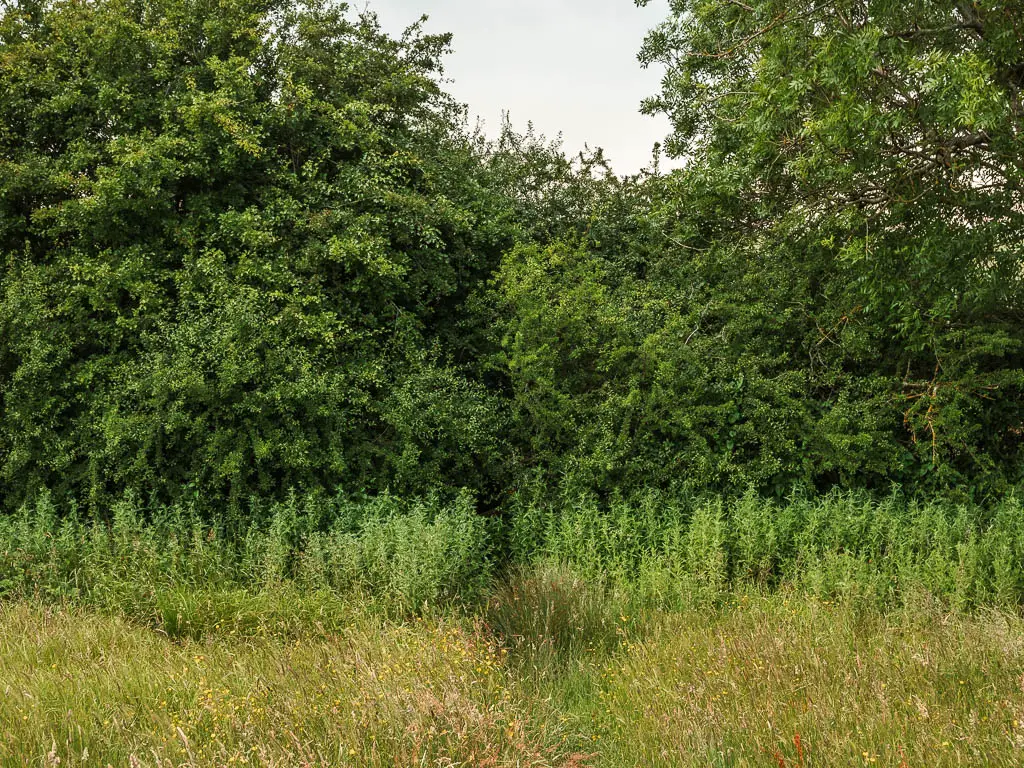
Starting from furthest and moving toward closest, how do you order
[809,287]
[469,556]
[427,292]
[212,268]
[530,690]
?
[427,292]
[809,287]
[212,268]
[469,556]
[530,690]

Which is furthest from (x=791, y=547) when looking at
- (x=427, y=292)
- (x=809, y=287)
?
(x=427, y=292)

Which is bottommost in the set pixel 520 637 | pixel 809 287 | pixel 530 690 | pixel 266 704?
pixel 530 690

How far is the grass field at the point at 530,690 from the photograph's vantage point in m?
3.21

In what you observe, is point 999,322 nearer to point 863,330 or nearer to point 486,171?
point 863,330

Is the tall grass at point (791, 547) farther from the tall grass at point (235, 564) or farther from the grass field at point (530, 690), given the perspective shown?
the tall grass at point (235, 564)

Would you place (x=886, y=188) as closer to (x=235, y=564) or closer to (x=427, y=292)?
(x=427, y=292)

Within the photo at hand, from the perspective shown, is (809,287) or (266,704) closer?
(266,704)

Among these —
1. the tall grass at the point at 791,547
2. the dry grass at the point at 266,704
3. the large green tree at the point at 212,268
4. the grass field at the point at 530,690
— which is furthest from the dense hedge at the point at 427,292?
the dry grass at the point at 266,704

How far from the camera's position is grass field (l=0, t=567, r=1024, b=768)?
321cm

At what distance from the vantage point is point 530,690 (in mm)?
4508

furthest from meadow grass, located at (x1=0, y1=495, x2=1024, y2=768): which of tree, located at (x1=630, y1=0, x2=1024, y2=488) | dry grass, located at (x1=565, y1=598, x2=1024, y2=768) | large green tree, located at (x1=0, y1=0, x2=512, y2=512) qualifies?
tree, located at (x1=630, y1=0, x2=1024, y2=488)

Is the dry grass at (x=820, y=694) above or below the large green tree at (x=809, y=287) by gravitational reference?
below

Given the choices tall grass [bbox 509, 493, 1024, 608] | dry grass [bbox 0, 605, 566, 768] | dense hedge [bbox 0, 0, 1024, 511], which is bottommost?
dry grass [bbox 0, 605, 566, 768]

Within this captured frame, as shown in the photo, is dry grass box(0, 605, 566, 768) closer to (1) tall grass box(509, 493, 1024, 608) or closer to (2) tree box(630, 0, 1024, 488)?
(1) tall grass box(509, 493, 1024, 608)
